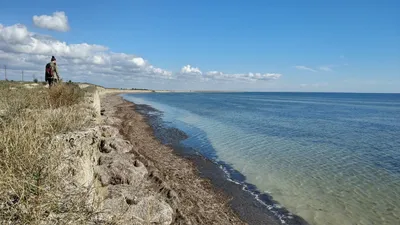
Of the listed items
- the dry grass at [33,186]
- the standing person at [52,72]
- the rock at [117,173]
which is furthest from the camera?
the standing person at [52,72]

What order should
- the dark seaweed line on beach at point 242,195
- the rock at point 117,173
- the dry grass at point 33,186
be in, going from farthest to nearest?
the dark seaweed line on beach at point 242,195
the rock at point 117,173
the dry grass at point 33,186

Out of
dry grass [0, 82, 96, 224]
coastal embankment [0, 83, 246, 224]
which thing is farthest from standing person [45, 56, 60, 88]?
dry grass [0, 82, 96, 224]

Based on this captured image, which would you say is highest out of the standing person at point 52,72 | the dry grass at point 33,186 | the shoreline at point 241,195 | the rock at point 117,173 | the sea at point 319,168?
the standing person at point 52,72

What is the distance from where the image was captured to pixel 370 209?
992 cm

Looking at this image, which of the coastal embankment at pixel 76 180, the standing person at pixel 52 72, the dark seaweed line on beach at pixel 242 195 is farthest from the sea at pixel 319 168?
the standing person at pixel 52 72

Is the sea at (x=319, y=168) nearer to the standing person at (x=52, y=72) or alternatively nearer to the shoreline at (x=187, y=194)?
the shoreline at (x=187, y=194)

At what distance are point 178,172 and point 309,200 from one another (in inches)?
218

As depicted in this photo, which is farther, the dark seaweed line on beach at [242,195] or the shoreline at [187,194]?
the dark seaweed line on beach at [242,195]

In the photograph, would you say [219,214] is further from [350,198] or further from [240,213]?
[350,198]

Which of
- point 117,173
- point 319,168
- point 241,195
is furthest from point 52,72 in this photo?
point 319,168

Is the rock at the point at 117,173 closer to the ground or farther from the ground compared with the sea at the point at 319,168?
farther from the ground

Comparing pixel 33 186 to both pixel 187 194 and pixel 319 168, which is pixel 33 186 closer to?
pixel 187 194

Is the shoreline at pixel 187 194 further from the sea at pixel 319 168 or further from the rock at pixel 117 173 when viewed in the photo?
the sea at pixel 319 168

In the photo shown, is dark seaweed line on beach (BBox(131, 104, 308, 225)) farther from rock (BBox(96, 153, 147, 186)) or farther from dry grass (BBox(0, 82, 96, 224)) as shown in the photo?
dry grass (BBox(0, 82, 96, 224))
